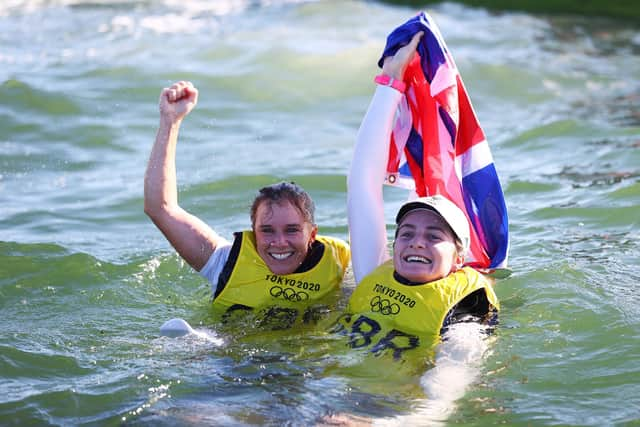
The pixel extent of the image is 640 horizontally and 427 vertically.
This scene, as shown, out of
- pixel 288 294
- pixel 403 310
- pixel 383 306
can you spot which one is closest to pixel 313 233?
pixel 288 294

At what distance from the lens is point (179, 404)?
5.08 metres

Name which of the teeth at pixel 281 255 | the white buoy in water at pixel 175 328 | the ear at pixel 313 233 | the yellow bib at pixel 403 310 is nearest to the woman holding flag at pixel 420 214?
the yellow bib at pixel 403 310

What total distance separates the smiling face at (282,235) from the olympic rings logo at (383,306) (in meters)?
0.62

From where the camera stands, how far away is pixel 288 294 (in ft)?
20.4

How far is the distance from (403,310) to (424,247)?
0.37 meters

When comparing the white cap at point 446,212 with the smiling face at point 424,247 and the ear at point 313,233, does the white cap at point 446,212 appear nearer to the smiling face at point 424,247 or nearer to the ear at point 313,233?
the smiling face at point 424,247

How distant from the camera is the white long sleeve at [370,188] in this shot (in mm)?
6098

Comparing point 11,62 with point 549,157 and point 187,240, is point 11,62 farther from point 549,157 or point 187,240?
point 187,240

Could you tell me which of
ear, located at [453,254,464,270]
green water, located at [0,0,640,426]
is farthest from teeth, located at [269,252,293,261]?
ear, located at [453,254,464,270]

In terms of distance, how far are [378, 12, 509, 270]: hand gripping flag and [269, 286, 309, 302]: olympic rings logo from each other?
0.97m

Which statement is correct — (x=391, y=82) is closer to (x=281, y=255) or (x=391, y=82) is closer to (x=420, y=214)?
(x=420, y=214)

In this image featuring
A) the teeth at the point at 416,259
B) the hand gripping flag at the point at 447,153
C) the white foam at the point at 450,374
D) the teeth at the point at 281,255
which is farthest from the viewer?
the hand gripping flag at the point at 447,153

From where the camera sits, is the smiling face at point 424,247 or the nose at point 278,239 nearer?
the smiling face at point 424,247

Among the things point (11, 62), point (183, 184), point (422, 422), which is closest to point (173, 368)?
point (422, 422)
